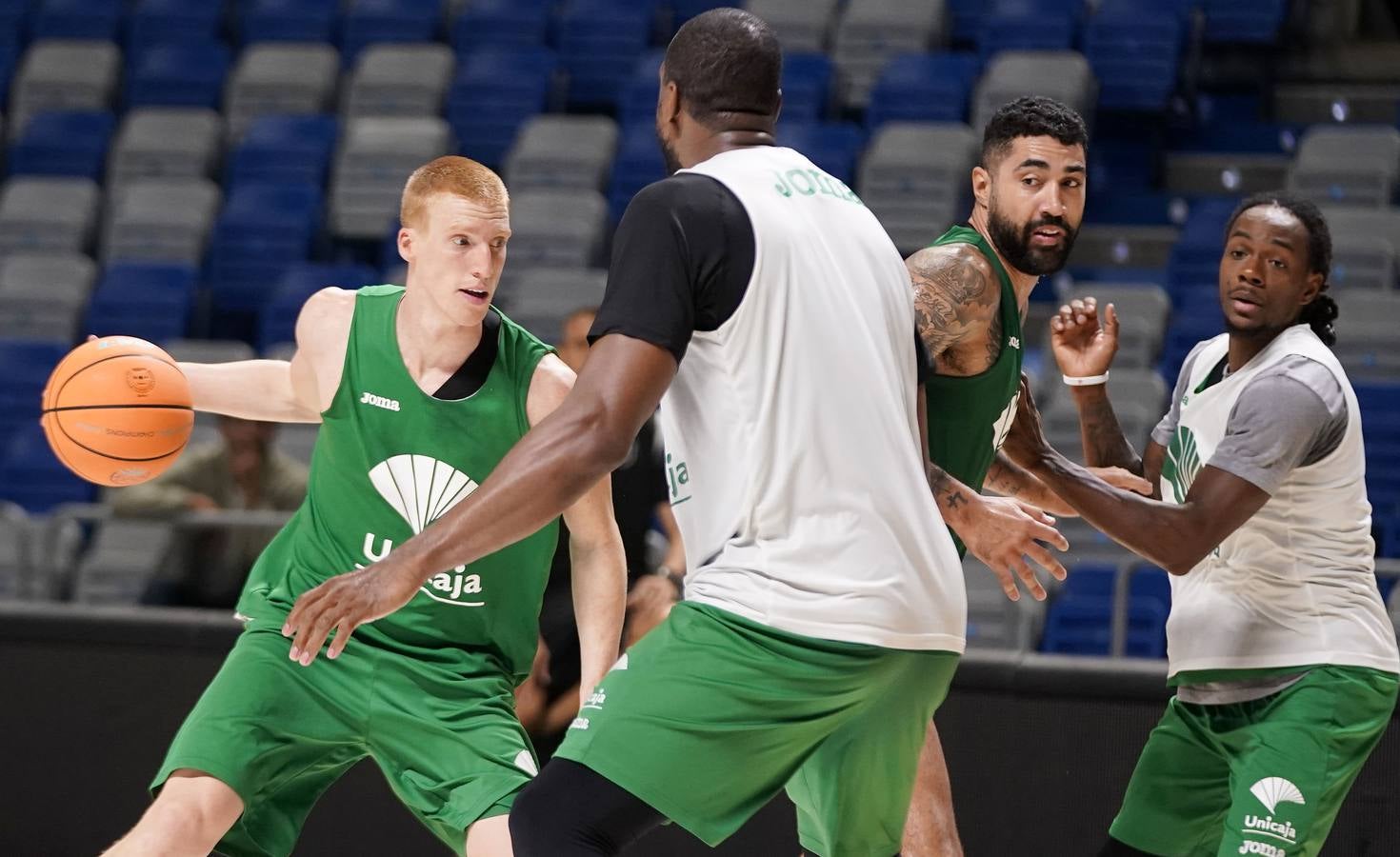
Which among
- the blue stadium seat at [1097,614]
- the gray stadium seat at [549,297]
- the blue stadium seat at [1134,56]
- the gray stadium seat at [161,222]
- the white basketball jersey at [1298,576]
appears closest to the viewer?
the white basketball jersey at [1298,576]

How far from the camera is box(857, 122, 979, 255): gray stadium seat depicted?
361 inches

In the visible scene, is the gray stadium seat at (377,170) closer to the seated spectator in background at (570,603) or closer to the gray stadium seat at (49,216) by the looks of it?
the gray stadium seat at (49,216)

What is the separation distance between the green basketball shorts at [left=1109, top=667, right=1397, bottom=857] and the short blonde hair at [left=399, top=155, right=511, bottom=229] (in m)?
1.93

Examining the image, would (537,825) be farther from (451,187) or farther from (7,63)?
(7,63)

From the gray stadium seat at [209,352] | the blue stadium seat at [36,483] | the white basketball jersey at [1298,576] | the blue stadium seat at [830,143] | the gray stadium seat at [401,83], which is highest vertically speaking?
the gray stadium seat at [401,83]

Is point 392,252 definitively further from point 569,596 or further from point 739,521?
point 739,521

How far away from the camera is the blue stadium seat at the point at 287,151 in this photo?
36.2ft

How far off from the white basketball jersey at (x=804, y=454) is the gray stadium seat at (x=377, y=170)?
308 inches

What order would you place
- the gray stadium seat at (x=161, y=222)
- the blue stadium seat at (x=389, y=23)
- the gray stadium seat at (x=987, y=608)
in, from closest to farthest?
the gray stadium seat at (x=987, y=608) < the gray stadium seat at (x=161, y=222) < the blue stadium seat at (x=389, y=23)

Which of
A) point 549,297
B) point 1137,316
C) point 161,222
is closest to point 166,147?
point 161,222

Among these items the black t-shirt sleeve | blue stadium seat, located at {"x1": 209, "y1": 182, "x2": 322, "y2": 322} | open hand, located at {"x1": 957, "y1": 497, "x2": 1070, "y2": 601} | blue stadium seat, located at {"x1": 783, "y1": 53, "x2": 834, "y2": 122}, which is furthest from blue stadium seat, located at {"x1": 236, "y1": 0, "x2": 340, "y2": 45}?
the black t-shirt sleeve

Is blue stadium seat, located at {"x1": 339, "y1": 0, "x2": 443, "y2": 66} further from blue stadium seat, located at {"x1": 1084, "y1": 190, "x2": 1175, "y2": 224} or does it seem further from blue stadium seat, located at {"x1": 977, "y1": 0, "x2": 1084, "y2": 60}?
blue stadium seat, located at {"x1": 1084, "y1": 190, "x2": 1175, "y2": 224}

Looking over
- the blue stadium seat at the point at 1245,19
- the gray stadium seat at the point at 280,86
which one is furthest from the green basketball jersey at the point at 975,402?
the gray stadium seat at the point at 280,86

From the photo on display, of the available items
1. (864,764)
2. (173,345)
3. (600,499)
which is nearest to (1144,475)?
(600,499)
